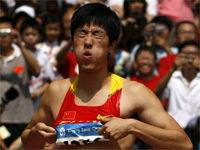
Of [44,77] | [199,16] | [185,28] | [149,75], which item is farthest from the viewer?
[199,16]

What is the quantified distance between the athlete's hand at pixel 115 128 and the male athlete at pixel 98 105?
0.03 ft

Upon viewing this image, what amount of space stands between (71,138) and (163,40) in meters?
4.70

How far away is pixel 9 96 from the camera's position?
6863 mm

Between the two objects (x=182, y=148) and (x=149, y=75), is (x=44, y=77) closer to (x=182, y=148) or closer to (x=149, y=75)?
(x=149, y=75)

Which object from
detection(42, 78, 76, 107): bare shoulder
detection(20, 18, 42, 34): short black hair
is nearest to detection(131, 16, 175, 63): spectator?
detection(20, 18, 42, 34): short black hair

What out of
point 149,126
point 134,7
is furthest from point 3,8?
point 149,126

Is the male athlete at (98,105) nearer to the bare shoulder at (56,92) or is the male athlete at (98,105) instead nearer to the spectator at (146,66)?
the bare shoulder at (56,92)

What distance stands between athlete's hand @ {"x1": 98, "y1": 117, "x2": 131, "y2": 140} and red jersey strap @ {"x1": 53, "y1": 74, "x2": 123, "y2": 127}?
0.80 feet

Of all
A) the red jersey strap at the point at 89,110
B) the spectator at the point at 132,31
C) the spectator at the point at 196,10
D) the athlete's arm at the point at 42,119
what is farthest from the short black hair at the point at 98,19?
the spectator at the point at 196,10

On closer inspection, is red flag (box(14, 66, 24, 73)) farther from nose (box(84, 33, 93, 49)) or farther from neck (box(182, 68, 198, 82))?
nose (box(84, 33, 93, 49))

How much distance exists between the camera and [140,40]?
27.3 feet

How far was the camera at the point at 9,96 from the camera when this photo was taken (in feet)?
22.4

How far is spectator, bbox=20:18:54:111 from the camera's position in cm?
739

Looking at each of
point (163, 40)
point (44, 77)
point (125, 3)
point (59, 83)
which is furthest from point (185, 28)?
point (59, 83)
